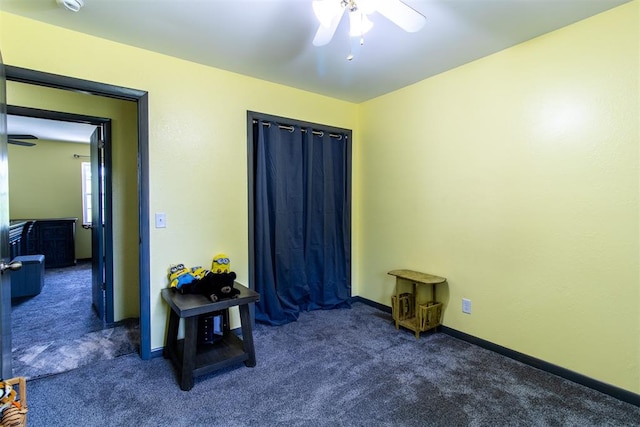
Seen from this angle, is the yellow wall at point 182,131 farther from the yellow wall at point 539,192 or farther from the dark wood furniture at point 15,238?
the dark wood furniture at point 15,238

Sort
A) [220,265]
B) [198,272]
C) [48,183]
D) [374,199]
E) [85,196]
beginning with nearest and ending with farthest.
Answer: [198,272], [220,265], [374,199], [48,183], [85,196]

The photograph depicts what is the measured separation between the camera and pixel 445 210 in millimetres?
2855

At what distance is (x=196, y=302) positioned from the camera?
2.17m

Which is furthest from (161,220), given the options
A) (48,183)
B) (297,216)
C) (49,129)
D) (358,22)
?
(48,183)

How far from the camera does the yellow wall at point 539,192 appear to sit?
1913mm

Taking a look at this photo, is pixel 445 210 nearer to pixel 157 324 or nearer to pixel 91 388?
pixel 157 324

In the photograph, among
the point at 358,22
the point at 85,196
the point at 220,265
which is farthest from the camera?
the point at 85,196

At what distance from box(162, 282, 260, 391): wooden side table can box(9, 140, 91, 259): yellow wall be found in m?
5.27

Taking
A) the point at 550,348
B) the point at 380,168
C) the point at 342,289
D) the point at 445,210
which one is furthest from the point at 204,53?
the point at 550,348

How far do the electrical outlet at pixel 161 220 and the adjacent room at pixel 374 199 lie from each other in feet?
0.14

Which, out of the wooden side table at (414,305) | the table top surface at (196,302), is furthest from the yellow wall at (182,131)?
the wooden side table at (414,305)

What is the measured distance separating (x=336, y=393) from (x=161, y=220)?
1.82m

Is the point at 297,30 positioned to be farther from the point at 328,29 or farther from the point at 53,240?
the point at 53,240

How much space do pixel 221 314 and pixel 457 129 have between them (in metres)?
2.54
